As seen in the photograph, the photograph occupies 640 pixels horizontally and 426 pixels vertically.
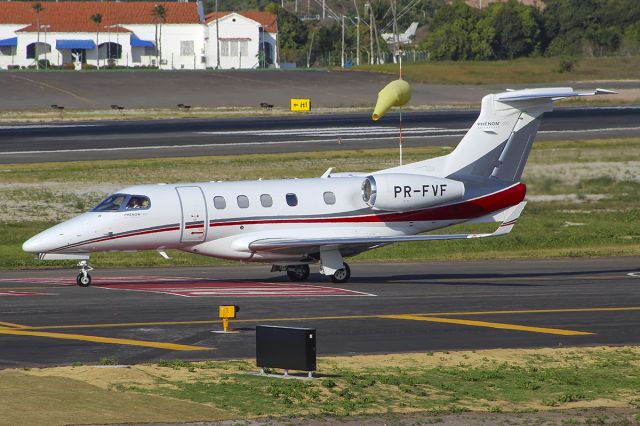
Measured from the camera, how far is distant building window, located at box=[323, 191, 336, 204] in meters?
35.2

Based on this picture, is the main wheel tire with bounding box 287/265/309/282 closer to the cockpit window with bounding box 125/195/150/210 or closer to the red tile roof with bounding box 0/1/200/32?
the cockpit window with bounding box 125/195/150/210

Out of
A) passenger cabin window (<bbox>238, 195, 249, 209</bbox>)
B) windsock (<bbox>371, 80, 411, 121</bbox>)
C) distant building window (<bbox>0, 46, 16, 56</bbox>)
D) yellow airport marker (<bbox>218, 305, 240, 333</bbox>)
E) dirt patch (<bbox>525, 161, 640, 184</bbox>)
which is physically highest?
distant building window (<bbox>0, 46, 16, 56</bbox>)

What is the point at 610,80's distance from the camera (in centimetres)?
12031

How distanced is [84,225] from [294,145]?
34353mm

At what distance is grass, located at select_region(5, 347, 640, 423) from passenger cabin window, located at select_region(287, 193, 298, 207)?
1168cm

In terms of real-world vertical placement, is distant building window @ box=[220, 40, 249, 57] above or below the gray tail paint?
above

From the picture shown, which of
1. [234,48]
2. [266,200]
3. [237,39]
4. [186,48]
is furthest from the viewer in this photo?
[186,48]

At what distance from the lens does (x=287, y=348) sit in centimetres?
2111

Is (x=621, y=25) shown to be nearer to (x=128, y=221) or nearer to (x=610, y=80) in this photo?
(x=610, y=80)

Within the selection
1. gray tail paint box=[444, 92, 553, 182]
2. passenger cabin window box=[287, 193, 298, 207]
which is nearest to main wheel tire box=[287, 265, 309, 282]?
passenger cabin window box=[287, 193, 298, 207]

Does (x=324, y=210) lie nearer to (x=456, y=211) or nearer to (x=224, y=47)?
(x=456, y=211)

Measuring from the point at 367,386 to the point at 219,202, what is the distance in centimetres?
1448

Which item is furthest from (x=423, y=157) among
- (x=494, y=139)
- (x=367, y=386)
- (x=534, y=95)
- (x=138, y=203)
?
(x=367, y=386)

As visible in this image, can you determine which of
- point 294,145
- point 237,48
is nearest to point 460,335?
point 294,145
